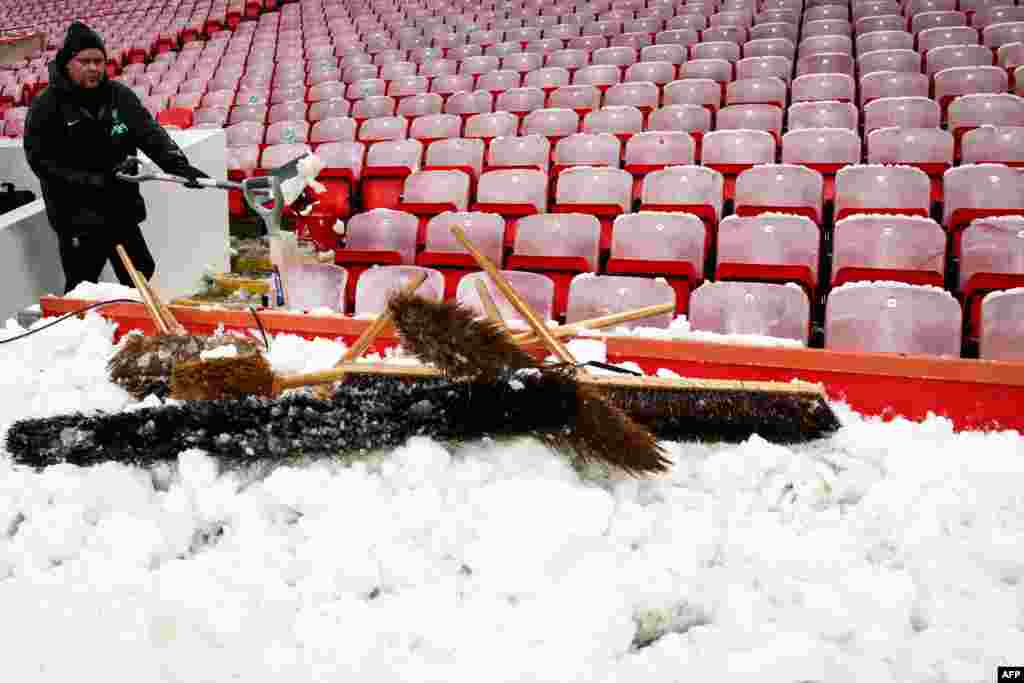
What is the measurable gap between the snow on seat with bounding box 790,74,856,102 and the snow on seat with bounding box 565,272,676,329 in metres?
1.22

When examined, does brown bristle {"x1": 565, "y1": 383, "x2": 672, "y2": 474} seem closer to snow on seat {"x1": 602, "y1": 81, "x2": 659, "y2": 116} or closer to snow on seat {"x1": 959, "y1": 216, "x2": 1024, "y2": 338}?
snow on seat {"x1": 959, "y1": 216, "x2": 1024, "y2": 338}

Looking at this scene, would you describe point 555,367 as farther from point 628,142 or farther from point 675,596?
point 628,142

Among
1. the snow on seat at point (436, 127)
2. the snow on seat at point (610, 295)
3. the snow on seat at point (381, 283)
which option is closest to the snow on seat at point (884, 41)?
the snow on seat at point (436, 127)

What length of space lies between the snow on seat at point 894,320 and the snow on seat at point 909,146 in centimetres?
75

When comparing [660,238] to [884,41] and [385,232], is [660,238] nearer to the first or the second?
[385,232]

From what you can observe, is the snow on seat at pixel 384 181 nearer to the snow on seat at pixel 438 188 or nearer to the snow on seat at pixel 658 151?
the snow on seat at pixel 438 188

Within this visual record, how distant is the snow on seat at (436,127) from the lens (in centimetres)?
217

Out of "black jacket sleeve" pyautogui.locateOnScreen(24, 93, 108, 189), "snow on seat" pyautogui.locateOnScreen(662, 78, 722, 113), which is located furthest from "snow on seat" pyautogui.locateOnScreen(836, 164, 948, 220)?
"black jacket sleeve" pyautogui.locateOnScreen(24, 93, 108, 189)

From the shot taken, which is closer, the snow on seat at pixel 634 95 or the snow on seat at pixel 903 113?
the snow on seat at pixel 903 113

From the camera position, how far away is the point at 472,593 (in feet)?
1.06

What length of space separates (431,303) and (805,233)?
1.02 m

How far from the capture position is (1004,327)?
0.93 m

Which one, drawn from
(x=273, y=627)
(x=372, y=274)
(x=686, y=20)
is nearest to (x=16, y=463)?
(x=273, y=627)

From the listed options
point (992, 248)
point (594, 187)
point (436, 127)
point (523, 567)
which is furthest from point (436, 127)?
point (523, 567)
